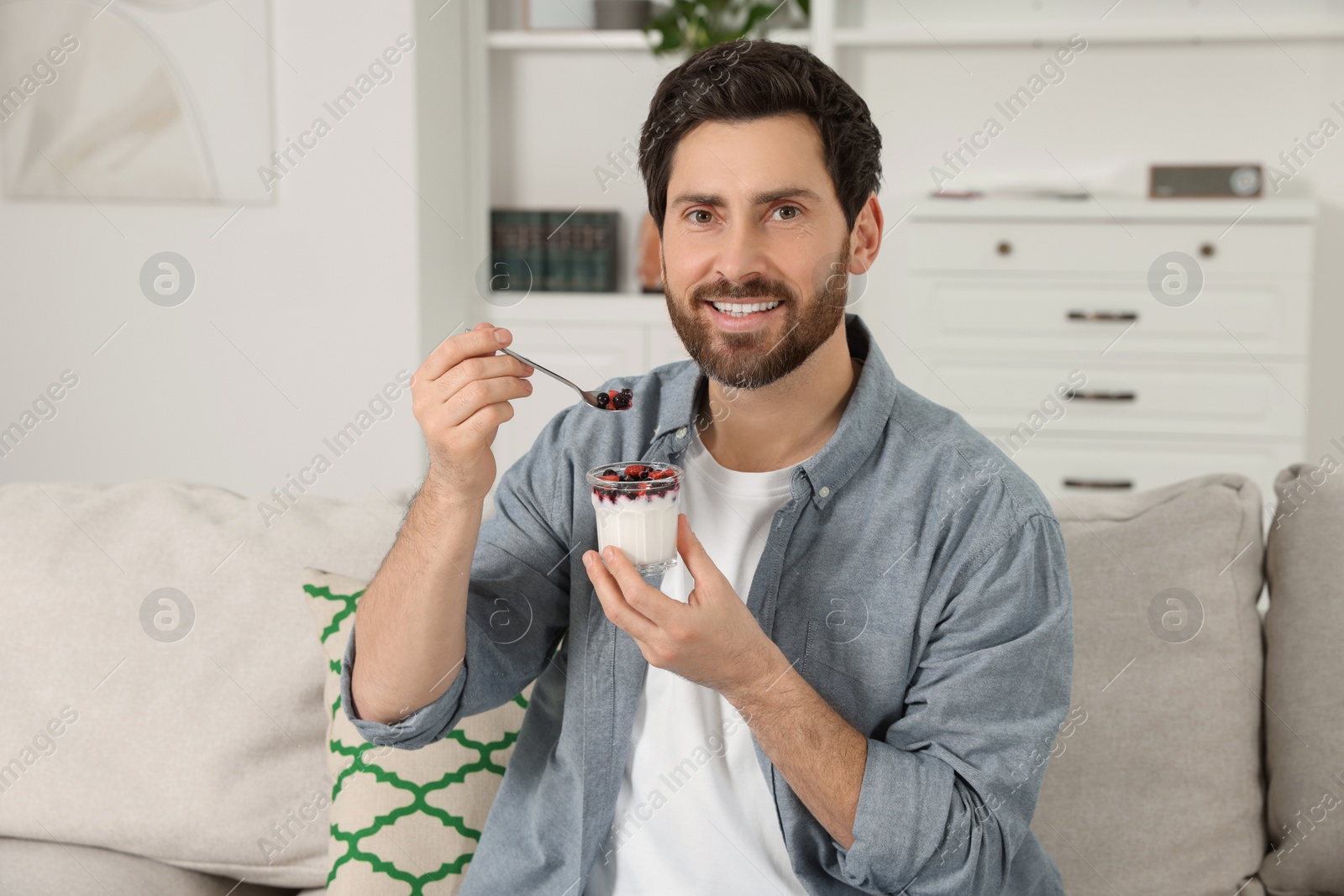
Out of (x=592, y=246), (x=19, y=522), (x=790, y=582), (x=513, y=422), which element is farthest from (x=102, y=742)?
(x=592, y=246)

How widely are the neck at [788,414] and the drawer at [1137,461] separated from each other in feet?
7.39

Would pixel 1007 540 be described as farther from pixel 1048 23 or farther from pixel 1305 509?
pixel 1048 23

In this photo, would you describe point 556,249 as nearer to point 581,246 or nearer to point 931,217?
point 581,246

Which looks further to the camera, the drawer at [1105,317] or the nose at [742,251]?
the drawer at [1105,317]

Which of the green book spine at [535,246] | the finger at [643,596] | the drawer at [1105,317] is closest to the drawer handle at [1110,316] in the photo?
the drawer at [1105,317]

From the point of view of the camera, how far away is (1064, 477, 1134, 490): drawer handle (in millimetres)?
3691

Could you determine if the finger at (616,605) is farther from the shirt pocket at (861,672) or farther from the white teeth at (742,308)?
the white teeth at (742,308)

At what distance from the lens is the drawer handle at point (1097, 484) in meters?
3.69

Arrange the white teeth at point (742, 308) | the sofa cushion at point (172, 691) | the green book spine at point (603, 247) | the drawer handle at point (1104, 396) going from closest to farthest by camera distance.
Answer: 1. the white teeth at point (742, 308)
2. the sofa cushion at point (172, 691)
3. the drawer handle at point (1104, 396)
4. the green book spine at point (603, 247)

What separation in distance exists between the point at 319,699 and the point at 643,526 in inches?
29.0

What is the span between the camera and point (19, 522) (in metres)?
A: 1.81

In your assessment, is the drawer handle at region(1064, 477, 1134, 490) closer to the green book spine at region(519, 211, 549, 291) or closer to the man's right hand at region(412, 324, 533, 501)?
the green book spine at region(519, 211, 549, 291)

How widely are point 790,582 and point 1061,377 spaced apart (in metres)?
2.56

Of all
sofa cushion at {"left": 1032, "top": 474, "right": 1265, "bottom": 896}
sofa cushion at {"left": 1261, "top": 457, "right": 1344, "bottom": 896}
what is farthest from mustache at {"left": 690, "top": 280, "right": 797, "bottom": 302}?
sofa cushion at {"left": 1261, "top": 457, "right": 1344, "bottom": 896}
